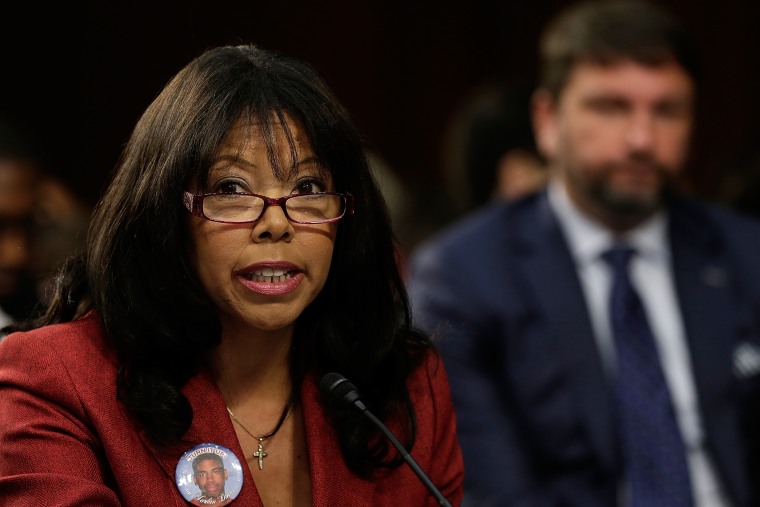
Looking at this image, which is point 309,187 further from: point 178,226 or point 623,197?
point 623,197

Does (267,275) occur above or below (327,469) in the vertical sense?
above

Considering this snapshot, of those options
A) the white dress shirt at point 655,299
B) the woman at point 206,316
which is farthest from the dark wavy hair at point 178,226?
the white dress shirt at point 655,299

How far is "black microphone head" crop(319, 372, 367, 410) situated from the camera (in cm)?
158

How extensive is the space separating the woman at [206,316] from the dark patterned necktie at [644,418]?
3.55ft

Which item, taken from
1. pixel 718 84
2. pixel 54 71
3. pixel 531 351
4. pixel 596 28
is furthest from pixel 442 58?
pixel 531 351

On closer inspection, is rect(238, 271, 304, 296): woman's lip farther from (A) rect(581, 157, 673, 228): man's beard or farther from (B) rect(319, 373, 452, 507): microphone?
(A) rect(581, 157, 673, 228): man's beard

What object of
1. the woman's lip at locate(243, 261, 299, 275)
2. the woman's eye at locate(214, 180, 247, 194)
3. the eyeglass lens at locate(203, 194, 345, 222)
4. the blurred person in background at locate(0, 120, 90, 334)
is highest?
the woman's eye at locate(214, 180, 247, 194)

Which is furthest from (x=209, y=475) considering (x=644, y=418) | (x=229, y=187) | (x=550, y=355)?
(x=644, y=418)

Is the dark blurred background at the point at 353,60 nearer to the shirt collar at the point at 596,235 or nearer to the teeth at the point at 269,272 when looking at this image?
the shirt collar at the point at 596,235

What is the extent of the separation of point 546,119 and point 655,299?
59 centimetres

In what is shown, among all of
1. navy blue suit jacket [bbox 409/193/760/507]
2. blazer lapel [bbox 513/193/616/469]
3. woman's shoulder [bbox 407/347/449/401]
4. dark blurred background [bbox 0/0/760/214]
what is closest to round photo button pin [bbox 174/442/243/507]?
woman's shoulder [bbox 407/347/449/401]

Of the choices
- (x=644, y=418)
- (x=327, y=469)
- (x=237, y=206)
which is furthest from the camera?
(x=644, y=418)

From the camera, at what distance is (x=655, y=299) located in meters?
2.91

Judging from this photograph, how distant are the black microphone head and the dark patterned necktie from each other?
127cm
